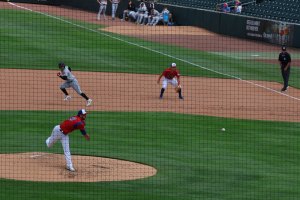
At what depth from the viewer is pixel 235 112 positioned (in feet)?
91.4

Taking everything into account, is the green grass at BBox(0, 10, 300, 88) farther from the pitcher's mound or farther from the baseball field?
the pitcher's mound

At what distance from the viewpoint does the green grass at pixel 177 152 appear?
18406mm

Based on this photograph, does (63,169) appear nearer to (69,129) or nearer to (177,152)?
(69,129)

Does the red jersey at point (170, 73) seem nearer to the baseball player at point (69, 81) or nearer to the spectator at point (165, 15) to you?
the baseball player at point (69, 81)

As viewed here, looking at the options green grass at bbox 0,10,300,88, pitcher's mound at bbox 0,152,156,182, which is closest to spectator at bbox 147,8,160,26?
green grass at bbox 0,10,300,88

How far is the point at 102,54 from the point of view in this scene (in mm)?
38875

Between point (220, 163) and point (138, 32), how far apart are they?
26.3 meters

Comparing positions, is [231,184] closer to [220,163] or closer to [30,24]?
[220,163]

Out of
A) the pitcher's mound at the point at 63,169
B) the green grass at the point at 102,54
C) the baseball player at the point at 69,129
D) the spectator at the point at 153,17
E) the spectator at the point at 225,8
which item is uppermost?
the spectator at the point at 225,8

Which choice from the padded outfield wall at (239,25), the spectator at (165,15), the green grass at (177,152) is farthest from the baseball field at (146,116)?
the spectator at (165,15)

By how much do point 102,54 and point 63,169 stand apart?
64.1ft

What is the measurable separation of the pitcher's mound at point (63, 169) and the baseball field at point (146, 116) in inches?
1.2

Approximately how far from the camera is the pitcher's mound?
1916 cm

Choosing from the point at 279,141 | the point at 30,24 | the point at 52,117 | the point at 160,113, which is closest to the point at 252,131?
the point at 279,141
